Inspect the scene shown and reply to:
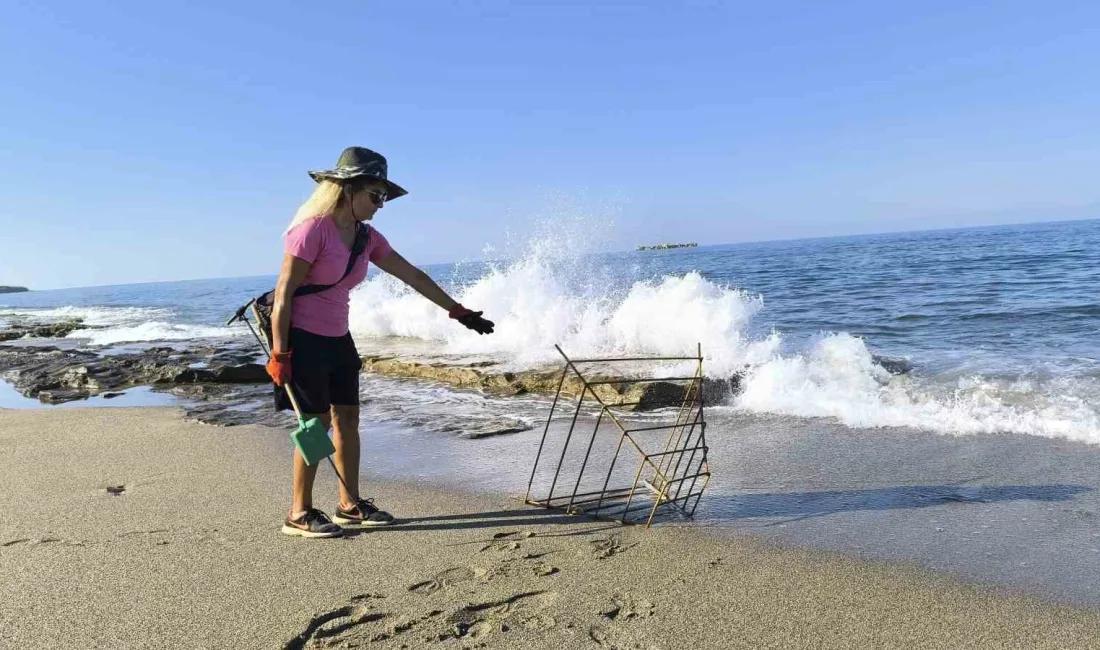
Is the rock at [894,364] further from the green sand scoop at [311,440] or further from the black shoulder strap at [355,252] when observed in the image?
the green sand scoop at [311,440]

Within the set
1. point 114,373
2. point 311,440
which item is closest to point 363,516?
point 311,440

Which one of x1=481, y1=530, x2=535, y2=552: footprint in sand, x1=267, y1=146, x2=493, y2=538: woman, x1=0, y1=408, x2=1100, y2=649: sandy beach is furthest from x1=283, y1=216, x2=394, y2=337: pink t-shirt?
x1=481, y1=530, x2=535, y2=552: footprint in sand

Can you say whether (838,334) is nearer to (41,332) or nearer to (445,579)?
(445,579)

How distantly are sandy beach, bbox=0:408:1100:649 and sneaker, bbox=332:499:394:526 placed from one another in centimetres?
13

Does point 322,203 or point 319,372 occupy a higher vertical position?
point 322,203

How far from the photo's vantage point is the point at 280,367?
3105mm

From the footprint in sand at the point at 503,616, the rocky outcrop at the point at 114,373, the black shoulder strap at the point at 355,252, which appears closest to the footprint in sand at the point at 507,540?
the footprint in sand at the point at 503,616

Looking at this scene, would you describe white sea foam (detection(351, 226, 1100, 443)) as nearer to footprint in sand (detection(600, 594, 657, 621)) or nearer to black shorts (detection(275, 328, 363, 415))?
footprint in sand (detection(600, 594, 657, 621))

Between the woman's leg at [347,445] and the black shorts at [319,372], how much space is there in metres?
0.07

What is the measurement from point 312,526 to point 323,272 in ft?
3.93

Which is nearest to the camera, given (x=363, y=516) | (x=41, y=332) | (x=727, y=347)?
(x=363, y=516)

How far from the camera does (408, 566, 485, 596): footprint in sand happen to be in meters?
2.69

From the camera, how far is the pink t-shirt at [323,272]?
3092mm

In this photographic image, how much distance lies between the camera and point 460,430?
231 inches
